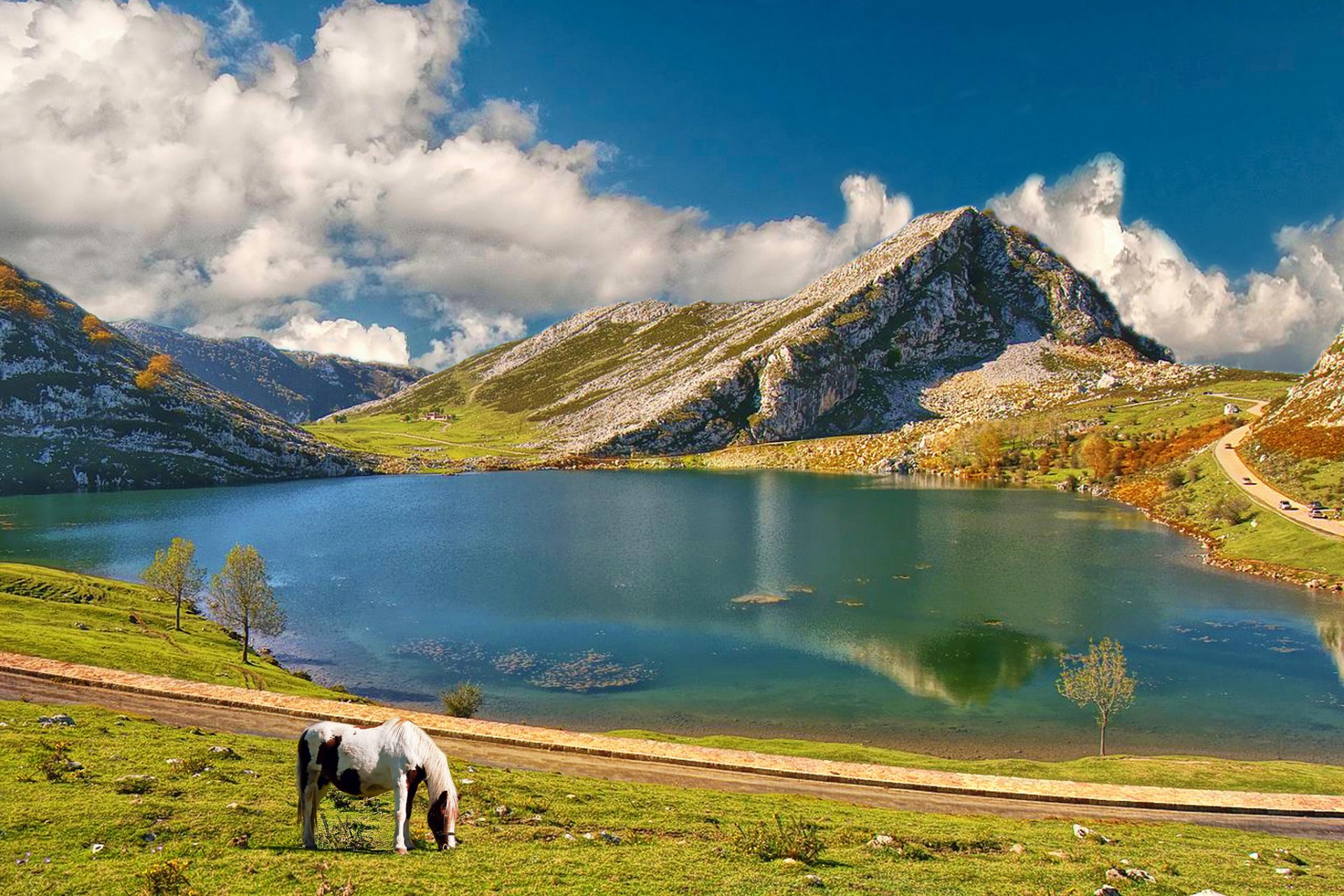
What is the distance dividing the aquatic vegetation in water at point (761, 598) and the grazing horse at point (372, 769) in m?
65.2

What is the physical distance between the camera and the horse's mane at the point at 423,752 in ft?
48.6

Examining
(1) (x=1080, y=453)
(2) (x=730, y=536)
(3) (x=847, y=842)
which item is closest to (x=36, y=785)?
(3) (x=847, y=842)

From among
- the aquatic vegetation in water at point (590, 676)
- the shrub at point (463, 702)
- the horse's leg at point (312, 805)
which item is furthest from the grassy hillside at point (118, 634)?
the horse's leg at point (312, 805)

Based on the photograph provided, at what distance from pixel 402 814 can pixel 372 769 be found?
1.13 m

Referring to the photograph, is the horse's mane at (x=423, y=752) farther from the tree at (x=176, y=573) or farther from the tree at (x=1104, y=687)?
the tree at (x=176, y=573)

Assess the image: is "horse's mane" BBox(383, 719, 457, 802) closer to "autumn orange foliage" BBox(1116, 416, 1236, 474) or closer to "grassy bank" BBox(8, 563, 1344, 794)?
"grassy bank" BBox(8, 563, 1344, 794)

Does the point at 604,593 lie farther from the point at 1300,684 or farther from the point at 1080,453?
the point at 1080,453

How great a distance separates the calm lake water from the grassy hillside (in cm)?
950

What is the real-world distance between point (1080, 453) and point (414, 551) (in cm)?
17358

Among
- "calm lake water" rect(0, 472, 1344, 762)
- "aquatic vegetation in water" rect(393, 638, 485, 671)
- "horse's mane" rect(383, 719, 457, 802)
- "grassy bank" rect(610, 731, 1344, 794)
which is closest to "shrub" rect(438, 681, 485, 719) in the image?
"calm lake water" rect(0, 472, 1344, 762)

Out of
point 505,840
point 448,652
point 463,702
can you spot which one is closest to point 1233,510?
point 448,652

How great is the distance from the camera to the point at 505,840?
56.4ft

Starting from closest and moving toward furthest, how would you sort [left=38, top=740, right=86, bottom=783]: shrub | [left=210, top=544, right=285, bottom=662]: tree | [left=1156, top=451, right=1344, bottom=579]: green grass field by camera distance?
[left=38, top=740, right=86, bottom=783]: shrub < [left=210, top=544, right=285, bottom=662]: tree < [left=1156, top=451, right=1344, bottom=579]: green grass field

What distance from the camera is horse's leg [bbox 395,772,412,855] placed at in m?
14.5
